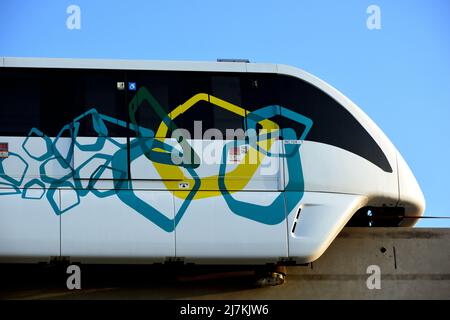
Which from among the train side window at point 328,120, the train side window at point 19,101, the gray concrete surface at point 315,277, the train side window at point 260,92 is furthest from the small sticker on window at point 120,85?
the gray concrete surface at point 315,277

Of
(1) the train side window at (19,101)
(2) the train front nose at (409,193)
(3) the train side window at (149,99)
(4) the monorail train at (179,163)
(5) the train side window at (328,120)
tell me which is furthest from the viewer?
(2) the train front nose at (409,193)

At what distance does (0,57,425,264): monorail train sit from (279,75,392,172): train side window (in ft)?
0.05

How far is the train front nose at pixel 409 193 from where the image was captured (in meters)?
10.2

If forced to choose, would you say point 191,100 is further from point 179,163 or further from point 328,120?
point 328,120

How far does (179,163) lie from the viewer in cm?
963

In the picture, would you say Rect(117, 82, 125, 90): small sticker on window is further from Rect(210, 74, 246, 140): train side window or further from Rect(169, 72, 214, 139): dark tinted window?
Rect(210, 74, 246, 140): train side window

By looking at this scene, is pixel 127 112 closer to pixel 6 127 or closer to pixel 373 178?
pixel 6 127

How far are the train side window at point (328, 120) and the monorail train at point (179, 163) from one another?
15 millimetres

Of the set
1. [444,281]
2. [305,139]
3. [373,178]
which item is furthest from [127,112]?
[444,281]

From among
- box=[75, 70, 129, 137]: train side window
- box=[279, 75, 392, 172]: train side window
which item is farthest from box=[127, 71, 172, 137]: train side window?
box=[279, 75, 392, 172]: train side window

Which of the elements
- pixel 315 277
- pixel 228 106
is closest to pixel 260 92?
pixel 228 106

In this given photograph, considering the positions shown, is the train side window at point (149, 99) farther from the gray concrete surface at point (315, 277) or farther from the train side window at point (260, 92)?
the gray concrete surface at point (315, 277)
